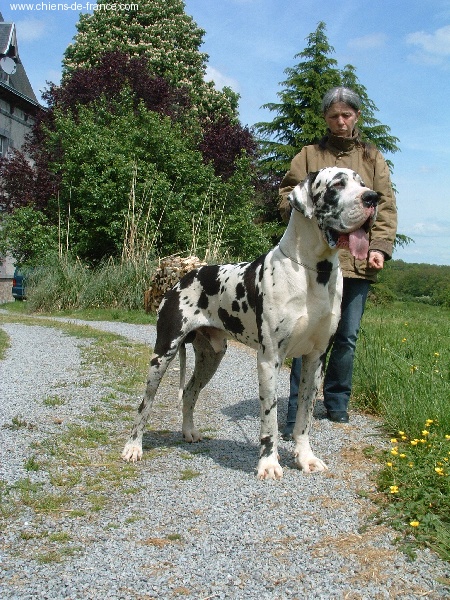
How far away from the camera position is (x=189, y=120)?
24.6m

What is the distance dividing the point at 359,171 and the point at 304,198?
1.24 metres

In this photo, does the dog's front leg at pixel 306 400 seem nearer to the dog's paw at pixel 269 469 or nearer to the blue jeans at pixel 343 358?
the dog's paw at pixel 269 469

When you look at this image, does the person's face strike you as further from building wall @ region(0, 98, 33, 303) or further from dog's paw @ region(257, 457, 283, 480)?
building wall @ region(0, 98, 33, 303)

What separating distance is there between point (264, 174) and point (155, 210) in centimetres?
1017

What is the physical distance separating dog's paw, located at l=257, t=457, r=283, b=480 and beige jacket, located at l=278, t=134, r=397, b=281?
67.8 inches

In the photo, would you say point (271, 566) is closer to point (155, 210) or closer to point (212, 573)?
point (212, 573)

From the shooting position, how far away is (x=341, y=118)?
4574 mm

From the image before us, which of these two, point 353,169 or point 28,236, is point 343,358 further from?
point 28,236

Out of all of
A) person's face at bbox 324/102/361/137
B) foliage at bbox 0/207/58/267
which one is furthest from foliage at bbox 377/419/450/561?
foliage at bbox 0/207/58/267

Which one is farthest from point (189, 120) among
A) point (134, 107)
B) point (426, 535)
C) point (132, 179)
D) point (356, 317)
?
point (426, 535)

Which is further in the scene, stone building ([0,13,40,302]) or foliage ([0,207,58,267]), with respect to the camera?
stone building ([0,13,40,302])

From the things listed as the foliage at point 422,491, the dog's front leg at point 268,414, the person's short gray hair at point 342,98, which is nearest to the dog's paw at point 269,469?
the dog's front leg at point 268,414

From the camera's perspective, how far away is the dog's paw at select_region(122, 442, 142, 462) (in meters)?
4.15

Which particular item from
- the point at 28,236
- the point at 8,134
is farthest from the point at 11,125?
the point at 28,236
